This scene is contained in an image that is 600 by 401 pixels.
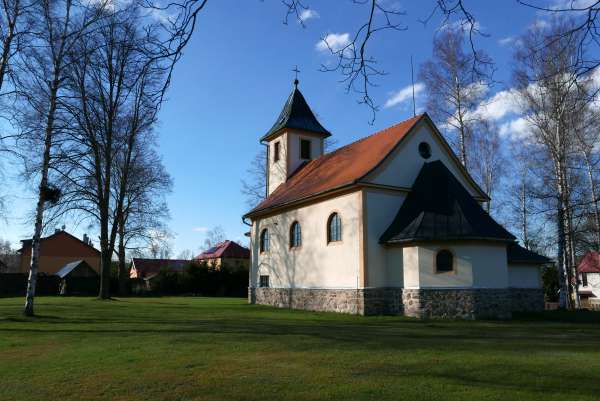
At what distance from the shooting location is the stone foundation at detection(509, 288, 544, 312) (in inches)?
829

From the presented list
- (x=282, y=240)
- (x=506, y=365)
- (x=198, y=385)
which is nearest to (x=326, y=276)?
(x=282, y=240)

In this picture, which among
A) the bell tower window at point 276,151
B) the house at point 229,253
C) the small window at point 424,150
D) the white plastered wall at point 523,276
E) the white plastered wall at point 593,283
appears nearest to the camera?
the small window at point 424,150

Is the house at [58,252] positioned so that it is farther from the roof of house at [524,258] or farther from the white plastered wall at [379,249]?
the roof of house at [524,258]

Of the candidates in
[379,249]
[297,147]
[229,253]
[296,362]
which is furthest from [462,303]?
[229,253]

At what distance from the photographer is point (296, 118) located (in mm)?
28625

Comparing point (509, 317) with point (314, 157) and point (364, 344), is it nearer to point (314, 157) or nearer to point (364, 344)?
point (364, 344)

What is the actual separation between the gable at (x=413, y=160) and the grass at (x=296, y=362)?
6.96 m

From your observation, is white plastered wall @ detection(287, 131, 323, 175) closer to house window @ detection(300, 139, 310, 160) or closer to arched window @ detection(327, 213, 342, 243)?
house window @ detection(300, 139, 310, 160)

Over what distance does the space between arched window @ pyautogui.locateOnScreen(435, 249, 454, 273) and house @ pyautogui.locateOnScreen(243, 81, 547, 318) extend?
1.4 inches

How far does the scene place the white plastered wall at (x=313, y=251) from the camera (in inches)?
768

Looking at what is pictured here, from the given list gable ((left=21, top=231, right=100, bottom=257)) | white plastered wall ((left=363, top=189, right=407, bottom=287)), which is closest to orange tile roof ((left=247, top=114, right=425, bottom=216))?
white plastered wall ((left=363, top=189, right=407, bottom=287))

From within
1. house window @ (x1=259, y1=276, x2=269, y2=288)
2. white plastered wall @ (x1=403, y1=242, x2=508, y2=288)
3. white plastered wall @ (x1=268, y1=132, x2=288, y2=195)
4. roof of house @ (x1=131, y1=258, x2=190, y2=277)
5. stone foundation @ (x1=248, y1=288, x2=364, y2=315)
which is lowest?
stone foundation @ (x1=248, y1=288, x2=364, y2=315)

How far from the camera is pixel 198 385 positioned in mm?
6672

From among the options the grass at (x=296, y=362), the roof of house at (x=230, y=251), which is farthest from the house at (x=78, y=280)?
the grass at (x=296, y=362)
